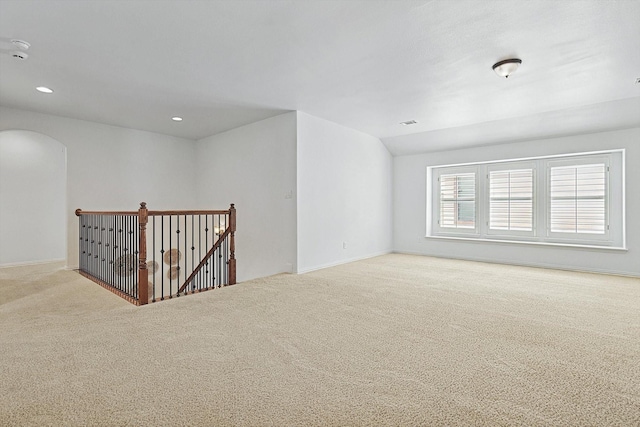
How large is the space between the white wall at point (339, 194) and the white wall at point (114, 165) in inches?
132

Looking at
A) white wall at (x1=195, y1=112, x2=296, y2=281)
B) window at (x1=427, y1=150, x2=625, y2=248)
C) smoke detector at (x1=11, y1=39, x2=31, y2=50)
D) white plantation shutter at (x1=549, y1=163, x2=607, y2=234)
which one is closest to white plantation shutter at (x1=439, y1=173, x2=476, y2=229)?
window at (x1=427, y1=150, x2=625, y2=248)

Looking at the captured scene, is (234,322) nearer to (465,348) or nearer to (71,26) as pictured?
(465,348)

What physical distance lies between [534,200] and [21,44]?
739 centimetres

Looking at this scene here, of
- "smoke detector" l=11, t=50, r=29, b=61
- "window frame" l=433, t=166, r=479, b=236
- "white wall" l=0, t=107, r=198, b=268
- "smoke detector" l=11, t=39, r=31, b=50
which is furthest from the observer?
"window frame" l=433, t=166, r=479, b=236

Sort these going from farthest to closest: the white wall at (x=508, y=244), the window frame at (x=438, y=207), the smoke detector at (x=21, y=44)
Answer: the window frame at (x=438, y=207), the white wall at (x=508, y=244), the smoke detector at (x=21, y=44)

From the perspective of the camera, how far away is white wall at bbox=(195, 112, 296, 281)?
16.6ft

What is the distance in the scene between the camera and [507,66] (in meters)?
3.16

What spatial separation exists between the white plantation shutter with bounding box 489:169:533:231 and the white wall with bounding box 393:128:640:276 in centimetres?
37

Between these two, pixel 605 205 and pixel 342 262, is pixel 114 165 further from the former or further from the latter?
pixel 605 205

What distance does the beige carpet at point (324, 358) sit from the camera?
1.58 m

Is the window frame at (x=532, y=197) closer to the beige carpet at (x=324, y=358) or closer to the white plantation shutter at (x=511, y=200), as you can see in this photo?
the white plantation shutter at (x=511, y=200)

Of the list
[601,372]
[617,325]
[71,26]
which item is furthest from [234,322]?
[617,325]

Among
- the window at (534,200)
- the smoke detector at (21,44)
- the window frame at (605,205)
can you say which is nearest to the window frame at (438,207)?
the window at (534,200)

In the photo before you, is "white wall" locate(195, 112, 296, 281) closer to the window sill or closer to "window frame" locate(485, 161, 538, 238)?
the window sill
